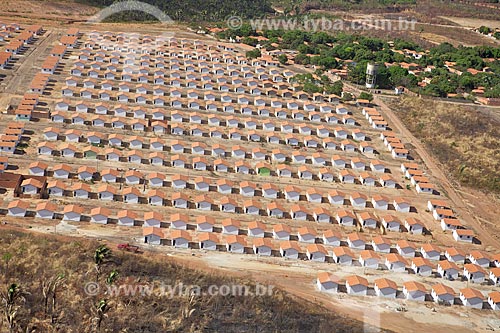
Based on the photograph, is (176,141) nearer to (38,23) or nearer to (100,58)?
(100,58)

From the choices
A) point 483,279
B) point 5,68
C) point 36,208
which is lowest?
point 483,279

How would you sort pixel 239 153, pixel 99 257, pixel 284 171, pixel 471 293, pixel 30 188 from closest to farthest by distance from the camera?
pixel 99 257, pixel 471 293, pixel 30 188, pixel 284 171, pixel 239 153

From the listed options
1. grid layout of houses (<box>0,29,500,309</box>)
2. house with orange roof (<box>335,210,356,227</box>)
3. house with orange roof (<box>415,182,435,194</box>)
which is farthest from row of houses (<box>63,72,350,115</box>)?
house with orange roof (<box>335,210,356,227</box>)

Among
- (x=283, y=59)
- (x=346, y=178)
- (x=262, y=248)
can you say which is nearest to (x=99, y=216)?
(x=262, y=248)

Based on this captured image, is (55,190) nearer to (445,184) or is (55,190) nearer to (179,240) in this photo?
(179,240)

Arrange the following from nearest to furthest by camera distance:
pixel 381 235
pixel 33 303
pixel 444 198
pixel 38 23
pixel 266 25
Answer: pixel 33 303 < pixel 381 235 < pixel 444 198 < pixel 38 23 < pixel 266 25

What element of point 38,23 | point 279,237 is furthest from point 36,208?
point 38,23

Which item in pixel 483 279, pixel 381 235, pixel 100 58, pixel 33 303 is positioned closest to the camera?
pixel 33 303
